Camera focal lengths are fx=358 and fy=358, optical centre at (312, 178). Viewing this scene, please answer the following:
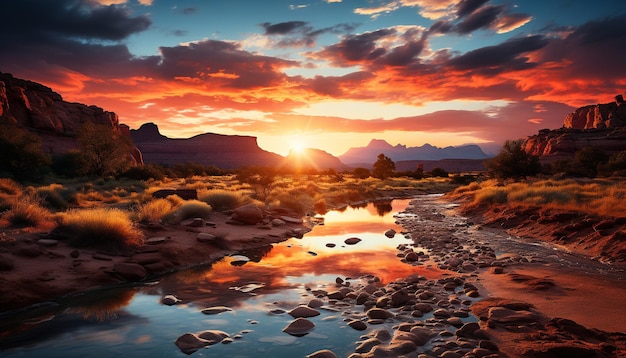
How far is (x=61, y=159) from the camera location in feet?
171

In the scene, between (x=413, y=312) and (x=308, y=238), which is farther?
(x=308, y=238)

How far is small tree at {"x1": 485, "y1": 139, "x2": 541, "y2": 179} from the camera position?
4138cm

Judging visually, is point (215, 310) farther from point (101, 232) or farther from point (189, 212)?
point (189, 212)

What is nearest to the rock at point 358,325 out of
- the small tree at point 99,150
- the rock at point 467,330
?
the rock at point 467,330

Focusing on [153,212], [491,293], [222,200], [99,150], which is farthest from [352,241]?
[99,150]

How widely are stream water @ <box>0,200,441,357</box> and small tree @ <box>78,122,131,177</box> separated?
4178 cm

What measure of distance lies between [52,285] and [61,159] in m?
52.2

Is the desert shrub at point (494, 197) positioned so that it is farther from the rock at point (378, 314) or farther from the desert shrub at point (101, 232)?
the desert shrub at point (101, 232)

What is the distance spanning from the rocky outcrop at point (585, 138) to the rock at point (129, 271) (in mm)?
86253

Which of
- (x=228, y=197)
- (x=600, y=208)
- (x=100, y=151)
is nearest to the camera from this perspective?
(x=600, y=208)

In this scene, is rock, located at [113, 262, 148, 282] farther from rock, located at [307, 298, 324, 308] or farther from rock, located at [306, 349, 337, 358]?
rock, located at [306, 349, 337, 358]

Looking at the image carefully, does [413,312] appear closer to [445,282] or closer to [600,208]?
[445,282]

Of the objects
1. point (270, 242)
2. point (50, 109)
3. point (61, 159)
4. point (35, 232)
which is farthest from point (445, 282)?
point (50, 109)

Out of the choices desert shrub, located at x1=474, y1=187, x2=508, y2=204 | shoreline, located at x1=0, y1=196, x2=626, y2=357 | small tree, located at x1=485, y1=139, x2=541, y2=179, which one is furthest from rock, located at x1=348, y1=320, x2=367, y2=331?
small tree, located at x1=485, y1=139, x2=541, y2=179
